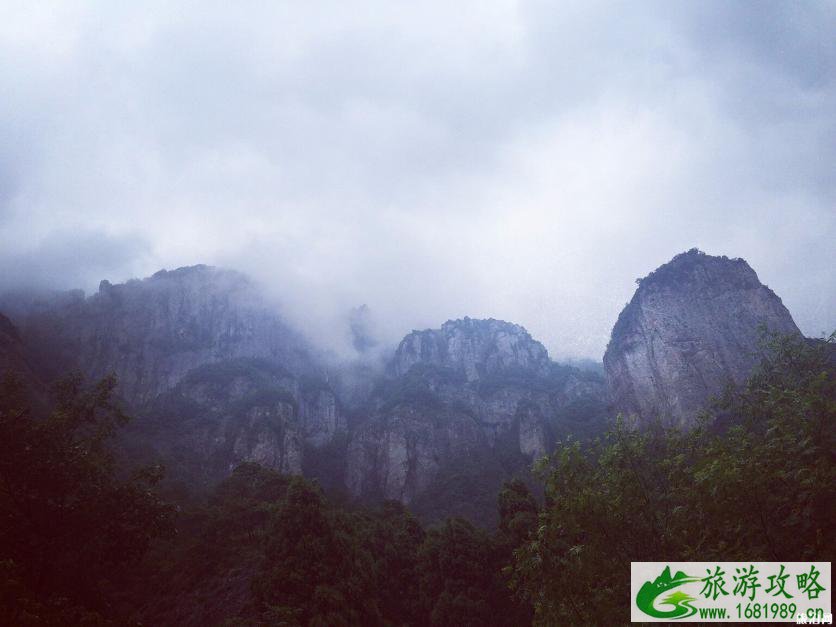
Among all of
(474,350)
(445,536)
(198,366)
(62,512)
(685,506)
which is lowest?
(62,512)

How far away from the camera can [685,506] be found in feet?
43.5

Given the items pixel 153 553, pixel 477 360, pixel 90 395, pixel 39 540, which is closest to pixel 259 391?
pixel 477 360

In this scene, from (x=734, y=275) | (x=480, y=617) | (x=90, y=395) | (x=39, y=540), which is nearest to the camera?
(x=39, y=540)

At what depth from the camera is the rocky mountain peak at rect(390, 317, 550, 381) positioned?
17512 cm

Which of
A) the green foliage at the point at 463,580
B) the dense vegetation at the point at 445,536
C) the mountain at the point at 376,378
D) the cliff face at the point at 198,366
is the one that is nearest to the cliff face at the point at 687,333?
the mountain at the point at 376,378

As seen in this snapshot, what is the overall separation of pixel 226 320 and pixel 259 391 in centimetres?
4473

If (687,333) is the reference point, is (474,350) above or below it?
above

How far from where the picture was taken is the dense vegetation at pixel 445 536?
39.1 feet

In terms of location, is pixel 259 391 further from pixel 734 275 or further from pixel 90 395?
pixel 734 275

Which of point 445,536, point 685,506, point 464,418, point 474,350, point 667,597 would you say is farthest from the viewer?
point 474,350

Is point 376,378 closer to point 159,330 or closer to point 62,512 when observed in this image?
point 159,330

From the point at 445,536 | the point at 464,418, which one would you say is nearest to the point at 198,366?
the point at 464,418

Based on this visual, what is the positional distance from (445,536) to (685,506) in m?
31.2

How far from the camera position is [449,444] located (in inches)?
5349
